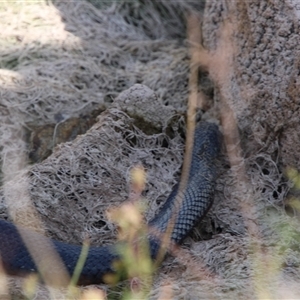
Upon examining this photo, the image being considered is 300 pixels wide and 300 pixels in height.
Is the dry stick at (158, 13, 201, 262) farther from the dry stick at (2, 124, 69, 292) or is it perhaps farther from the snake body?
the dry stick at (2, 124, 69, 292)

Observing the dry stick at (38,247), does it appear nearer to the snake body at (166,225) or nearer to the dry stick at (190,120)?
the snake body at (166,225)

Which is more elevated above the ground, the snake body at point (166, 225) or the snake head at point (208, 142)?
the snake head at point (208, 142)

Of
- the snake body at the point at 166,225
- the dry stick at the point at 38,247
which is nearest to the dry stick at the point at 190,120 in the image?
the snake body at the point at 166,225

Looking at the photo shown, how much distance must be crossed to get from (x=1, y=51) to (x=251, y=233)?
2.35m

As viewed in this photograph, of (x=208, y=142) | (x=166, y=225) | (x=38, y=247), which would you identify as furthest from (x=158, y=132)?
Result: (x=38, y=247)

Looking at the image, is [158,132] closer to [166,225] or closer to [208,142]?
[208,142]

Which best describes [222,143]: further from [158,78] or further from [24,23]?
[24,23]

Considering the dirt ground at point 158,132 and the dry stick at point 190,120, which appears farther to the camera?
the dry stick at point 190,120

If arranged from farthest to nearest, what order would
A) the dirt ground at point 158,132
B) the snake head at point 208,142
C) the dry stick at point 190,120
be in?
the snake head at point 208,142, the dry stick at point 190,120, the dirt ground at point 158,132

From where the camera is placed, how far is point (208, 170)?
13.0 ft

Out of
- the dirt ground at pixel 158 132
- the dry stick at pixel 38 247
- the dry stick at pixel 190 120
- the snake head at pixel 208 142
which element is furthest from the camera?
the snake head at pixel 208 142

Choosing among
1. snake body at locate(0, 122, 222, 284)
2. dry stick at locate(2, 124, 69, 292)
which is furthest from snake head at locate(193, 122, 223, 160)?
dry stick at locate(2, 124, 69, 292)

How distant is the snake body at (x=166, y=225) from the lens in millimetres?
3125

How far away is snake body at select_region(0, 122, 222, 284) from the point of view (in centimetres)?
312
